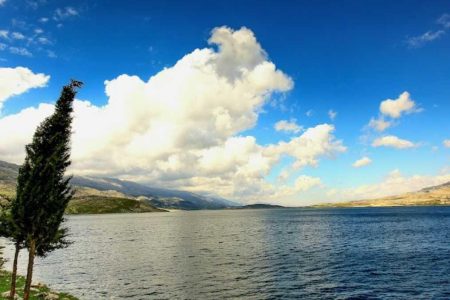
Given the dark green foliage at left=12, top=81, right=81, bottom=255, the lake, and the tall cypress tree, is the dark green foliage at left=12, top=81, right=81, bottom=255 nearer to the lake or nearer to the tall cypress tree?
the tall cypress tree

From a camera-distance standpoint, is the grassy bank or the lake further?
the lake

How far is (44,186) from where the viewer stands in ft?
140

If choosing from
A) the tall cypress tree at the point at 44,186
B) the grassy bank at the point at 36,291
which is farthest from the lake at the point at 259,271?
the tall cypress tree at the point at 44,186

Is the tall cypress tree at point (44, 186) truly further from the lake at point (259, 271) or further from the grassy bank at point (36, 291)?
the lake at point (259, 271)

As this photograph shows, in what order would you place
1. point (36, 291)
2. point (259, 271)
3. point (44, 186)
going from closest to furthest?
point (44, 186), point (36, 291), point (259, 271)

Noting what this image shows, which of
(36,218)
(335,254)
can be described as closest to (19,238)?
(36,218)

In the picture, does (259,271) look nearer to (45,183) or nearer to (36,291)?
(36,291)

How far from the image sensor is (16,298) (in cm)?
4912

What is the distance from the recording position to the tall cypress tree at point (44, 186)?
42.5 m

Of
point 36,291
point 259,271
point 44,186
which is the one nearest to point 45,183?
point 44,186

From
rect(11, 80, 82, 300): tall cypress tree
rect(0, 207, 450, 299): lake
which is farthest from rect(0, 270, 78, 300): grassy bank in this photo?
rect(11, 80, 82, 300): tall cypress tree

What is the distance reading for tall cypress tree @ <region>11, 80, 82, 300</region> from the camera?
42.5 m

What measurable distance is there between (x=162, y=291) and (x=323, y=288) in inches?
1043

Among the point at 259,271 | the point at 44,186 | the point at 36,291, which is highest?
the point at 44,186
